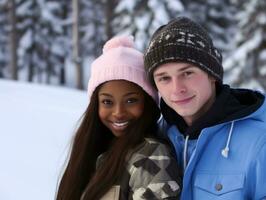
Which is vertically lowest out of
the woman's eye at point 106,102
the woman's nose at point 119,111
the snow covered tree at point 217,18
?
the woman's nose at point 119,111

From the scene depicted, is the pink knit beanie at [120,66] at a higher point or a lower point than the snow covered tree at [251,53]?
lower

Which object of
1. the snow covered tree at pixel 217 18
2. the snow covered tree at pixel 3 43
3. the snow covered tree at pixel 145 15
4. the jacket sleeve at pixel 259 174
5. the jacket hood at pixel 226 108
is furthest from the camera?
the snow covered tree at pixel 3 43

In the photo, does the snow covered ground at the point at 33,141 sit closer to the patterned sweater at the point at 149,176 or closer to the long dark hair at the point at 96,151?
the long dark hair at the point at 96,151

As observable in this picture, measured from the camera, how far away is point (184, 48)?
2.53 metres

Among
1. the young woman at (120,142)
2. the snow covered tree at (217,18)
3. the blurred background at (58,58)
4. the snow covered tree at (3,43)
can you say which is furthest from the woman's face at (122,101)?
the snow covered tree at (3,43)

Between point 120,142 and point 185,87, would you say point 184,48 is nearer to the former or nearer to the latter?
point 185,87

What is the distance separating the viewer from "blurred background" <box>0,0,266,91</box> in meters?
20.0

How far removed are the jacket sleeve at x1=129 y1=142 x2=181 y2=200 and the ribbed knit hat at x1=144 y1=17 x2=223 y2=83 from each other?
445 millimetres

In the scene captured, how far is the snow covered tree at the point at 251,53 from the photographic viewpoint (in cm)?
1964

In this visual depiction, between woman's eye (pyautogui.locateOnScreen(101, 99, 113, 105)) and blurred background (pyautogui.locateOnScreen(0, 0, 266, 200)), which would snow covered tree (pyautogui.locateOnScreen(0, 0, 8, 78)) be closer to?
blurred background (pyautogui.locateOnScreen(0, 0, 266, 200))

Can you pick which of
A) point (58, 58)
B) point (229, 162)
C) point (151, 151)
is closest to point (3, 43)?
point (58, 58)

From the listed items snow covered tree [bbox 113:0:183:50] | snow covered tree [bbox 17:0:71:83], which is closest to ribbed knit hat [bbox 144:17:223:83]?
snow covered tree [bbox 113:0:183:50]

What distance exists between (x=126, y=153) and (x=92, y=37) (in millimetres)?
35230

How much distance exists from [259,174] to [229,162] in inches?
6.2
